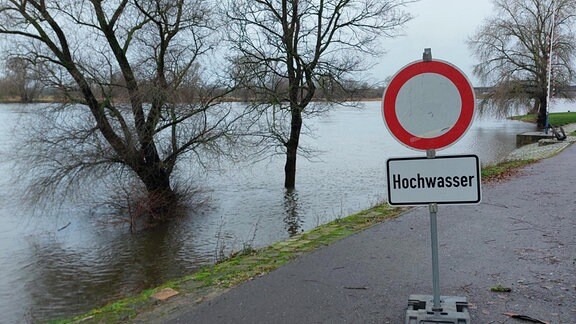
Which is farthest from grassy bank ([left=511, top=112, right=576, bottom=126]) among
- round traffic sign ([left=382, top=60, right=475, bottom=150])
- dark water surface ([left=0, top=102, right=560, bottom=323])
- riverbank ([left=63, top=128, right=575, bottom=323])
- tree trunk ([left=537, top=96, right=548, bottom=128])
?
round traffic sign ([left=382, top=60, right=475, bottom=150])

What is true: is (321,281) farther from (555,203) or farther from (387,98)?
(555,203)

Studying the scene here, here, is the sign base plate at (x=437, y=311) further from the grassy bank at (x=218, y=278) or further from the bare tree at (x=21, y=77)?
the bare tree at (x=21, y=77)

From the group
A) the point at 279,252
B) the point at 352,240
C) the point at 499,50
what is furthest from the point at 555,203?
the point at 499,50

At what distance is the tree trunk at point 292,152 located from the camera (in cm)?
2277

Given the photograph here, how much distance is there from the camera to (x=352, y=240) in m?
6.89

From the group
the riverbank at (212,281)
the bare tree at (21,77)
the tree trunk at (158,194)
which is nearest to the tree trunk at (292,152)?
the tree trunk at (158,194)

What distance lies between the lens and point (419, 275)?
5152 mm

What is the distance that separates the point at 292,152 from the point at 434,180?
19.4 meters

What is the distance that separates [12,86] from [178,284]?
42.1 feet

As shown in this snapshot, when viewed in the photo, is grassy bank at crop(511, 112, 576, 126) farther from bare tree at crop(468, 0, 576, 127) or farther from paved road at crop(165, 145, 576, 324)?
paved road at crop(165, 145, 576, 324)

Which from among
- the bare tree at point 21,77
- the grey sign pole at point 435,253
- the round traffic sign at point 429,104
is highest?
the bare tree at point 21,77

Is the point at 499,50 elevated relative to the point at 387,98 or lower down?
elevated

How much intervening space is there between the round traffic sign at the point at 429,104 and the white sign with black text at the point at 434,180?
0.43 feet

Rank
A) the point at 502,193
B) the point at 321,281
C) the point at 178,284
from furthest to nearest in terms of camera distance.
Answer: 1. the point at 502,193
2. the point at 178,284
3. the point at 321,281
